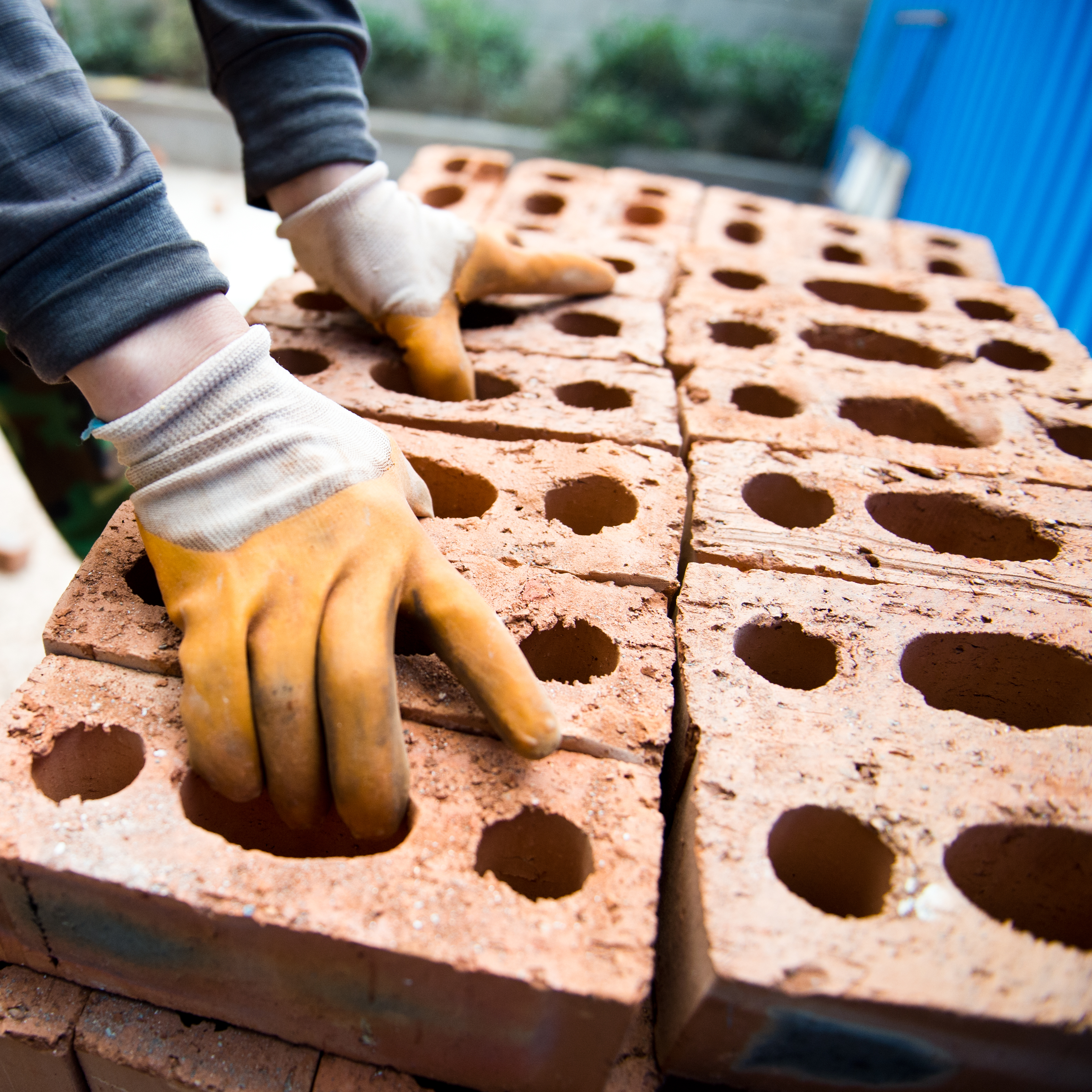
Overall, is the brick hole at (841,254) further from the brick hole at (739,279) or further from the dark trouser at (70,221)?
the dark trouser at (70,221)

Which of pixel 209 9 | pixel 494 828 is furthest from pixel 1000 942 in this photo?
pixel 209 9

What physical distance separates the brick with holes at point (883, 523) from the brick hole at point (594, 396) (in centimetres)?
28

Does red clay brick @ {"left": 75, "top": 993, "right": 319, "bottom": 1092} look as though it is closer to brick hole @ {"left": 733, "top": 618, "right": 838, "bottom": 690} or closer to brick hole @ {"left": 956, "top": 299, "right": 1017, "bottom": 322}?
brick hole @ {"left": 733, "top": 618, "right": 838, "bottom": 690}

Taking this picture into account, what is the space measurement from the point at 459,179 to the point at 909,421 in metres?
1.90

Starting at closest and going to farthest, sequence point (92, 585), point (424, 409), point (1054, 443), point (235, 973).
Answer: point (235, 973) → point (92, 585) → point (424, 409) → point (1054, 443)

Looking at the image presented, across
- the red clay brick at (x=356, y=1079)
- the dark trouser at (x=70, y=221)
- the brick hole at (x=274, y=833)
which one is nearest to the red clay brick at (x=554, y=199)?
the dark trouser at (x=70, y=221)

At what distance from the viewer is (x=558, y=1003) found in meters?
1.00

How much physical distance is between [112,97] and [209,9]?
320 inches

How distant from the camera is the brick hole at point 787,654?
4.91ft

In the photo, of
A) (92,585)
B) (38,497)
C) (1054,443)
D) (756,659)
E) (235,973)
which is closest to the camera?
(235,973)

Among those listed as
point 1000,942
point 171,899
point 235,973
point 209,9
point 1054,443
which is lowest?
point 235,973

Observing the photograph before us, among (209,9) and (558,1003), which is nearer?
(558,1003)

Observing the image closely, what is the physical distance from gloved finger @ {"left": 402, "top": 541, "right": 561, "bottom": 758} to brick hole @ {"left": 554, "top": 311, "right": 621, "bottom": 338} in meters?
1.22

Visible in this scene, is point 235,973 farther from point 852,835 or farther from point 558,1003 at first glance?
point 852,835
